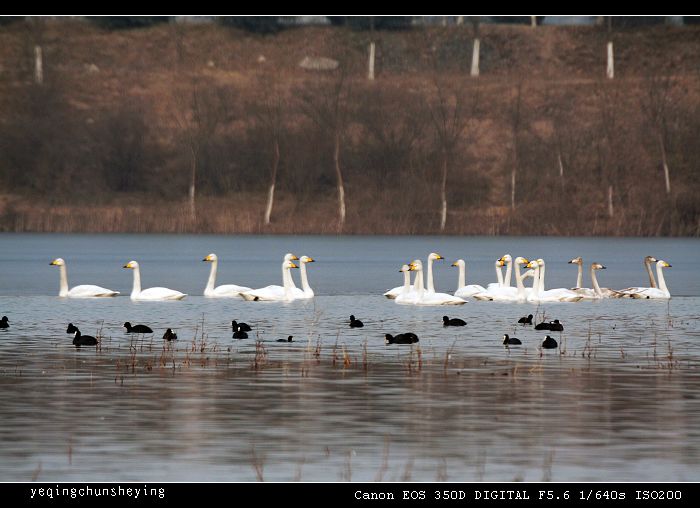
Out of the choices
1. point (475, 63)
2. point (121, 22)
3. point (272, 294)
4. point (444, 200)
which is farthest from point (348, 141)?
point (272, 294)

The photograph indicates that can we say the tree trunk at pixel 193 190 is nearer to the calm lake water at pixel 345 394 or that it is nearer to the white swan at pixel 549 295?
the calm lake water at pixel 345 394

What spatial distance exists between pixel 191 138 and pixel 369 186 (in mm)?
11066

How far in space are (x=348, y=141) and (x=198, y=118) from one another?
392 inches

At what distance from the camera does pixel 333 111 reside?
87.2m

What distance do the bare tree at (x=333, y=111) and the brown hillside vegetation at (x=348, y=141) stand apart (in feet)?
0.85

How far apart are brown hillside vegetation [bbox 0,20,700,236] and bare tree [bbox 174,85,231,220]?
0.66 feet

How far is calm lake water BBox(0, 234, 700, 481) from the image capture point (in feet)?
41.5

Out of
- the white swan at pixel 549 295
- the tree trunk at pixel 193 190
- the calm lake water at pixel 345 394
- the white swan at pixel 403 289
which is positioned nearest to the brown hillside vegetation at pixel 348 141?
the tree trunk at pixel 193 190

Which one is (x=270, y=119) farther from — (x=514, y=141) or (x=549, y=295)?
(x=549, y=295)

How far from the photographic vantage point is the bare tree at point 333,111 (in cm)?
7619

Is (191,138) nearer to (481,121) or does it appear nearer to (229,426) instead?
(481,121)

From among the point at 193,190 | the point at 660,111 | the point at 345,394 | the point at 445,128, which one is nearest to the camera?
the point at 345,394
